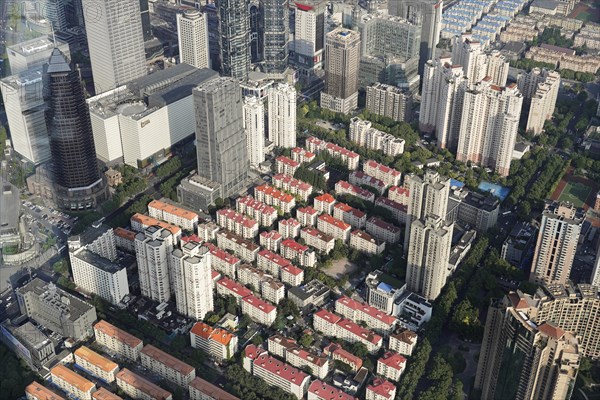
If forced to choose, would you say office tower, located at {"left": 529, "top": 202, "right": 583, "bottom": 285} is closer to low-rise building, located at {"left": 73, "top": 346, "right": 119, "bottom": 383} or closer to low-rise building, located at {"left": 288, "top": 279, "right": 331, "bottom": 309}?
low-rise building, located at {"left": 288, "top": 279, "right": 331, "bottom": 309}

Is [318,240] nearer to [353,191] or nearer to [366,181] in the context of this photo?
[353,191]

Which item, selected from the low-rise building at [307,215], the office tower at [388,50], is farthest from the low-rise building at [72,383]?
the office tower at [388,50]

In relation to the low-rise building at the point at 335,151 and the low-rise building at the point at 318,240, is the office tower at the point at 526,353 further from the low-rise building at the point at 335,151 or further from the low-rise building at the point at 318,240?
the low-rise building at the point at 335,151

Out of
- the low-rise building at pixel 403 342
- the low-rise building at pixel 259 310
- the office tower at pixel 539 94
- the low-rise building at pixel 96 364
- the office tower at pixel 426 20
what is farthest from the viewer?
the office tower at pixel 426 20

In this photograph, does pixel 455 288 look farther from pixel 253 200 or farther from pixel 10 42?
pixel 10 42

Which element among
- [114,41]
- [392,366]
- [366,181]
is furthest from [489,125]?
[114,41]
